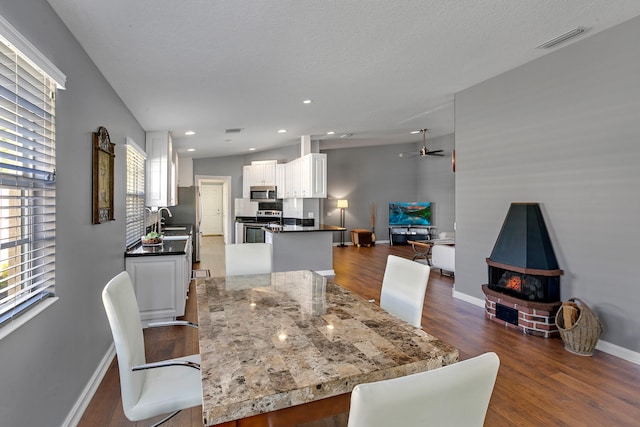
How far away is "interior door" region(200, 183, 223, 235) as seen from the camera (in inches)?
500

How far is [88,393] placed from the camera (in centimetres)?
220

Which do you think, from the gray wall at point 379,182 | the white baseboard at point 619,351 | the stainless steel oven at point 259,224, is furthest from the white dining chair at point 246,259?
the gray wall at point 379,182

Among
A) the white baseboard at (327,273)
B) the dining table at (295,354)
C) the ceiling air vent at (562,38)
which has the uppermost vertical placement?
the ceiling air vent at (562,38)

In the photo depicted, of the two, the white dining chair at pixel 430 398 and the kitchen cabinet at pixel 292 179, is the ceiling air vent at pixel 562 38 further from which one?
the kitchen cabinet at pixel 292 179

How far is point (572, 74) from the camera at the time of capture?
315cm

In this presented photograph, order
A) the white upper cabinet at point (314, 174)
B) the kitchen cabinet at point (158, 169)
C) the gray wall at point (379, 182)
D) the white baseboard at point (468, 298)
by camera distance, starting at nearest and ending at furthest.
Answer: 1. the white baseboard at point (468, 298)
2. the kitchen cabinet at point (158, 169)
3. the white upper cabinet at point (314, 174)
4. the gray wall at point (379, 182)

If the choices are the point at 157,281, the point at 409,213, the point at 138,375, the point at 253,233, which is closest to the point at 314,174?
the point at 253,233

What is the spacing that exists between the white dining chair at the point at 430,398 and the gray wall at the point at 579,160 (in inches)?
115

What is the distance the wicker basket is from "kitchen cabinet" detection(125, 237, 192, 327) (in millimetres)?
3708

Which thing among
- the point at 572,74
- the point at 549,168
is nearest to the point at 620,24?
the point at 572,74

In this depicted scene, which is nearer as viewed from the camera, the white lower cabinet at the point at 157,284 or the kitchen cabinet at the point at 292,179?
the white lower cabinet at the point at 157,284

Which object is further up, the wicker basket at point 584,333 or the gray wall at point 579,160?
the gray wall at point 579,160

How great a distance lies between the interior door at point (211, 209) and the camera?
12.7 m

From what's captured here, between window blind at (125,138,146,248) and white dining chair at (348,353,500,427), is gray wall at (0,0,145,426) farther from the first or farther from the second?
white dining chair at (348,353,500,427)
